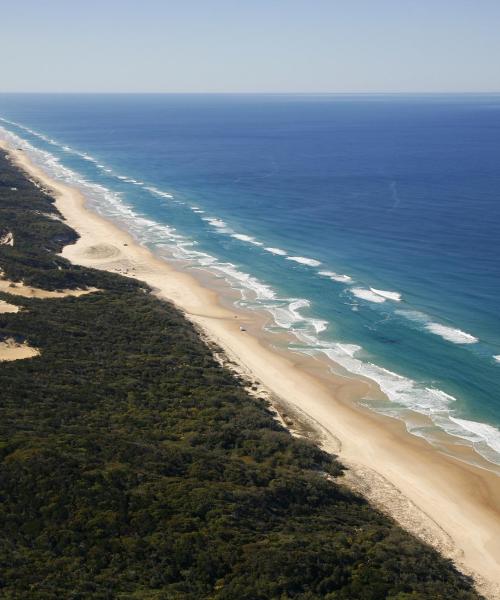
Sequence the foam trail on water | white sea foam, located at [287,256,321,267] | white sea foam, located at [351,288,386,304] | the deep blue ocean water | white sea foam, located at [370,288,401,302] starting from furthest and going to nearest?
white sea foam, located at [287,256,321,267] < white sea foam, located at [370,288,401,302] < white sea foam, located at [351,288,386,304] < the foam trail on water < the deep blue ocean water

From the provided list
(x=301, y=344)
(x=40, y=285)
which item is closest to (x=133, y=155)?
(x=40, y=285)

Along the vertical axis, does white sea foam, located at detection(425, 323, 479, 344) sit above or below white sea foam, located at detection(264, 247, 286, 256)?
below

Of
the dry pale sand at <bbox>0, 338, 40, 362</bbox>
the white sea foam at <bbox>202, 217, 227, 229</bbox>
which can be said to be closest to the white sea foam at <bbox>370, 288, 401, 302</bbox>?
the white sea foam at <bbox>202, 217, 227, 229</bbox>

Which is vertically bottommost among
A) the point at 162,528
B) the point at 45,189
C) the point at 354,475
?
the point at 354,475

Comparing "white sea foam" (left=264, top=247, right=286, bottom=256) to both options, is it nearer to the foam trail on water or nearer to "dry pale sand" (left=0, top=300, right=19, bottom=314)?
the foam trail on water

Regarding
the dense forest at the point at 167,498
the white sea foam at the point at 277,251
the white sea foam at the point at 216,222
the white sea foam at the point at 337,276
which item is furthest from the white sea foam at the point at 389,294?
the white sea foam at the point at 216,222

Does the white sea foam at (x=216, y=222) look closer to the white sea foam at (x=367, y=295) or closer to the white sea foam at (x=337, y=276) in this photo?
the white sea foam at (x=337, y=276)

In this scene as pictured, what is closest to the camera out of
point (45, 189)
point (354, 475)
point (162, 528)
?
point (162, 528)

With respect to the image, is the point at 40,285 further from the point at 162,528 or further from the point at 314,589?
the point at 314,589
